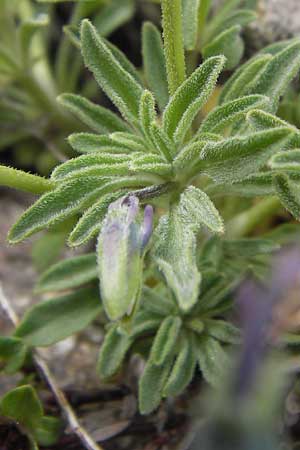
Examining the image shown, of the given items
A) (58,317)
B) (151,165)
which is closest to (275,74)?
(151,165)

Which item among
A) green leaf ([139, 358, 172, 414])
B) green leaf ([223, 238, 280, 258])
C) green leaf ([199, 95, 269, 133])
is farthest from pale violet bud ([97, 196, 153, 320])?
green leaf ([223, 238, 280, 258])

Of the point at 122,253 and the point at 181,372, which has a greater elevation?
the point at 122,253

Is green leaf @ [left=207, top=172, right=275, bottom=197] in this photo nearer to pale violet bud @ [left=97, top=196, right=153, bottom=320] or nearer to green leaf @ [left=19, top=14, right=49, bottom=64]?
pale violet bud @ [left=97, top=196, right=153, bottom=320]

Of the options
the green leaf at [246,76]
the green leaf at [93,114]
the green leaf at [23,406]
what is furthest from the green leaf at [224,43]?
the green leaf at [23,406]

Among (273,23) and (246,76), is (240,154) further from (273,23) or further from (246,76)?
(273,23)

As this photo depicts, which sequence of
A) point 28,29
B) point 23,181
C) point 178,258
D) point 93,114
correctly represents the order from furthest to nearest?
point 28,29, point 93,114, point 23,181, point 178,258

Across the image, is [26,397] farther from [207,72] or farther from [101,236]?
[207,72]
